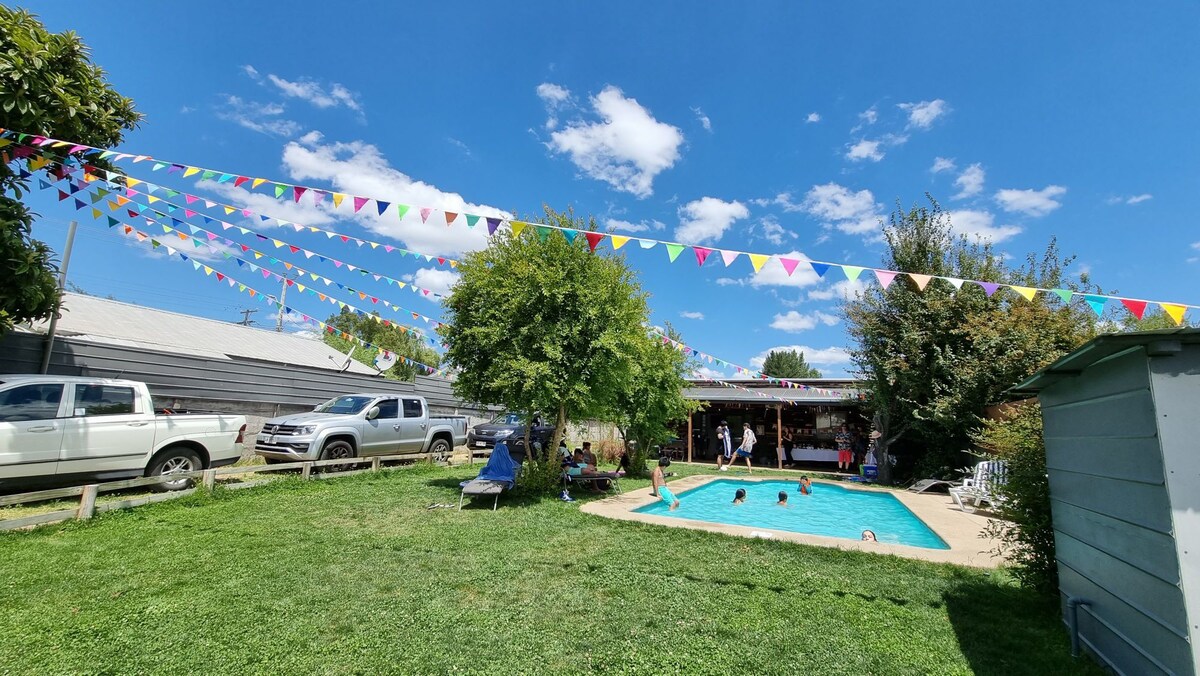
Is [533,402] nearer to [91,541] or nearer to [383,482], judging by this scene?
[383,482]

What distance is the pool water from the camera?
9.17 m

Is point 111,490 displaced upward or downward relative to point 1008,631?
upward

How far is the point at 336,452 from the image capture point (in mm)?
10500

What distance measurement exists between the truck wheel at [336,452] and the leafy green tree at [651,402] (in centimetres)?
A: 576

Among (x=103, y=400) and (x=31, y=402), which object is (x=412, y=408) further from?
(x=31, y=402)

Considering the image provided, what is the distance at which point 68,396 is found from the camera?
664 centimetres

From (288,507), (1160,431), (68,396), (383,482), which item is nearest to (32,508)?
(68,396)

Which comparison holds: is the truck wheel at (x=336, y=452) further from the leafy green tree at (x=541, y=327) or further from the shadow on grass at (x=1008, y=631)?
the shadow on grass at (x=1008, y=631)

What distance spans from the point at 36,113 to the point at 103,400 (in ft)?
12.3

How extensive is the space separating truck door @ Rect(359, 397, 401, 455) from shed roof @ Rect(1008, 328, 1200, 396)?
1129 cm

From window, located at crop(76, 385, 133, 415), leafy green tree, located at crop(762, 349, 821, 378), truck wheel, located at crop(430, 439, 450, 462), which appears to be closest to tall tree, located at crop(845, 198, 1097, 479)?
truck wheel, located at crop(430, 439, 450, 462)

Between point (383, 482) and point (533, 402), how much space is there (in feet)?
12.1

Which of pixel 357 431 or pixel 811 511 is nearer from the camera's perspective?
pixel 357 431

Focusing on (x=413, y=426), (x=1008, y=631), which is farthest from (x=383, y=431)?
(x=1008, y=631)
